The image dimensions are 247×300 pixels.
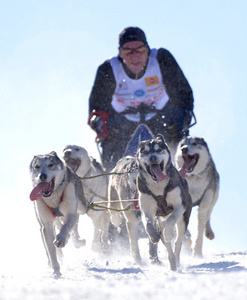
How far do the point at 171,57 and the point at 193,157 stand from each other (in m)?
1.14

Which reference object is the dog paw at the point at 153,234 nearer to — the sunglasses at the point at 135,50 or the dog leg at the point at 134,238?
the dog leg at the point at 134,238

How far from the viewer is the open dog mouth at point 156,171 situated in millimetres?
4449

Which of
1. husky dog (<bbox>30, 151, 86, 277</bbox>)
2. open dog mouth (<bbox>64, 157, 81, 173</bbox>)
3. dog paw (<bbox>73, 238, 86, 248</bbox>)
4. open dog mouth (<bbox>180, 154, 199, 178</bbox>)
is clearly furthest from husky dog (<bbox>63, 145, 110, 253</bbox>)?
husky dog (<bbox>30, 151, 86, 277</bbox>)

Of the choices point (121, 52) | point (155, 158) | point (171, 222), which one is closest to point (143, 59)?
point (121, 52)

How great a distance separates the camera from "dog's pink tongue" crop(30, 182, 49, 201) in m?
4.32

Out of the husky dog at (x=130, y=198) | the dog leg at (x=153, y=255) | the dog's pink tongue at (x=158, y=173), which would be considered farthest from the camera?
A: the husky dog at (x=130, y=198)

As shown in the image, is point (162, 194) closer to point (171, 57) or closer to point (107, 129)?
point (107, 129)

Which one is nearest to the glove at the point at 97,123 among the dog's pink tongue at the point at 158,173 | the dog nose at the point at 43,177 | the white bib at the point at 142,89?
the white bib at the point at 142,89

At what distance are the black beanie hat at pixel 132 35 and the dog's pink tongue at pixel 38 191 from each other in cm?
Result: 258

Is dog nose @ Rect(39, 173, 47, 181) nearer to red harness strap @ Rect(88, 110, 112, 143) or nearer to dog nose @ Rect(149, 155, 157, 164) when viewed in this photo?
dog nose @ Rect(149, 155, 157, 164)

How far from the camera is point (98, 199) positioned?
687cm

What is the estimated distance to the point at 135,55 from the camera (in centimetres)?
646

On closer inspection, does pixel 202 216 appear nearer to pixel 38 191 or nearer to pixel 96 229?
pixel 96 229

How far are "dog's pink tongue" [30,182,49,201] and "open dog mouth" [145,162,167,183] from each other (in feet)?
2.47
